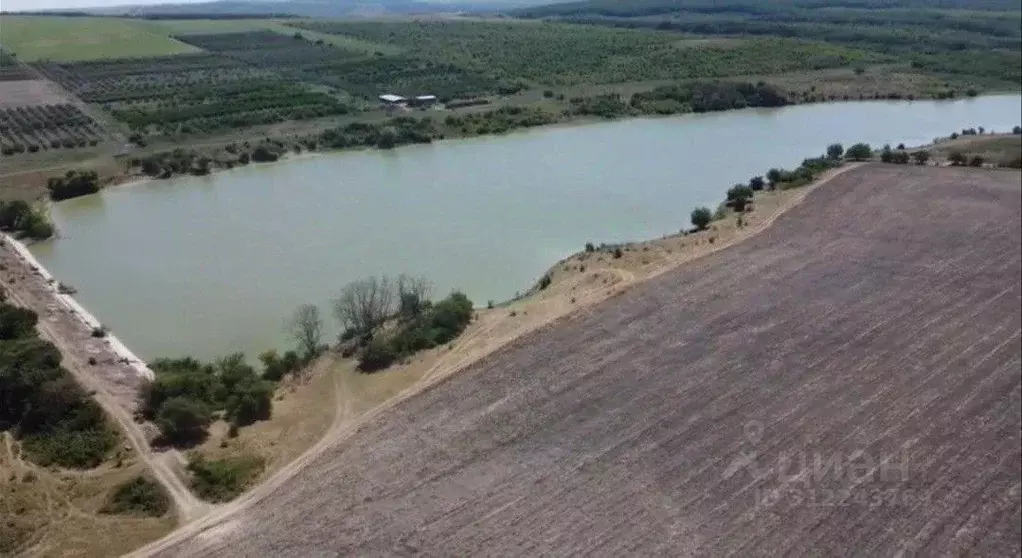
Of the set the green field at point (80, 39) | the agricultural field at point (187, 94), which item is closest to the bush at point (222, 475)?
the green field at point (80, 39)

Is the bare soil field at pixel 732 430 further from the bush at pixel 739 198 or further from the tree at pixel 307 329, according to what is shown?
the bush at pixel 739 198

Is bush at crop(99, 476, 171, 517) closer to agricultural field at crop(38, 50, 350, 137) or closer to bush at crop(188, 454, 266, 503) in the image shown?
bush at crop(188, 454, 266, 503)

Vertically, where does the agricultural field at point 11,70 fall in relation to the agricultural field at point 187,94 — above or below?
above

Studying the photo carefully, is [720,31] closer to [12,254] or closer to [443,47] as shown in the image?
[443,47]

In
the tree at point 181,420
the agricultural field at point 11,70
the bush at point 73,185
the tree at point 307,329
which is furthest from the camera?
Result: the bush at point 73,185

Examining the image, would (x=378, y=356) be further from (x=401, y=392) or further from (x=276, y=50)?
(x=276, y=50)

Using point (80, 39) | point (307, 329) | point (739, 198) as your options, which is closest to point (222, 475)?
point (307, 329)

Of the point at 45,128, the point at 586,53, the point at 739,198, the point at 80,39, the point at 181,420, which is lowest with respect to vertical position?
the point at 181,420
